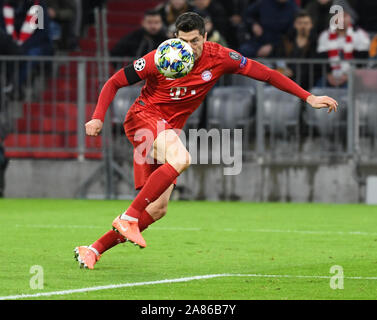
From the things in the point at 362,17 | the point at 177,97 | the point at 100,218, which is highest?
the point at 362,17

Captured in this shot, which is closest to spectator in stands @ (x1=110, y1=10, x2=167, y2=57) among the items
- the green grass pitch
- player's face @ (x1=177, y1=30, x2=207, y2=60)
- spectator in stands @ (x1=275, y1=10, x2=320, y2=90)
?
spectator in stands @ (x1=275, y1=10, x2=320, y2=90)

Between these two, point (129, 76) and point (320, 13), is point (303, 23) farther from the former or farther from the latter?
point (129, 76)

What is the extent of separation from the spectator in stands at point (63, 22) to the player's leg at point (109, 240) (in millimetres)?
10875

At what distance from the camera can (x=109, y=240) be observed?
340 inches

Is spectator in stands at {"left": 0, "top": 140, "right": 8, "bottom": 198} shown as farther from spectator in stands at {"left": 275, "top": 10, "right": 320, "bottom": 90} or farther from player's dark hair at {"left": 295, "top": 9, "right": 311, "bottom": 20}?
player's dark hair at {"left": 295, "top": 9, "right": 311, "bottom": 20}

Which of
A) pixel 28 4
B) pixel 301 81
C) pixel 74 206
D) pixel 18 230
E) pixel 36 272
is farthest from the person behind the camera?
pixel 28 4

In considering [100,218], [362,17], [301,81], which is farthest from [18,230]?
[362,17]

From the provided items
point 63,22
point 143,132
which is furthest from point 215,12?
point 143,132

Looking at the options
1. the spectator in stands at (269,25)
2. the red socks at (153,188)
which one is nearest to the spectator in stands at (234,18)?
the spectator in stands at (269,25)

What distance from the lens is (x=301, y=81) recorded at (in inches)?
658

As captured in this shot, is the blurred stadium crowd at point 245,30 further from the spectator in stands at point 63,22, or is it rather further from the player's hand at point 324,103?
the player's hand at point 324,103

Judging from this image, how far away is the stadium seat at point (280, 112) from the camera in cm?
1638
